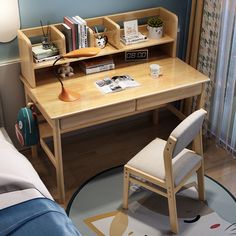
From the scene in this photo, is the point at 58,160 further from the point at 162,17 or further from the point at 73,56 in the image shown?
the point at 162,17

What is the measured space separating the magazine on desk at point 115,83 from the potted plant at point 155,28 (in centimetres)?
44

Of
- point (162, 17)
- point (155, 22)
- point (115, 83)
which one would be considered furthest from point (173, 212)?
point (162, 17)

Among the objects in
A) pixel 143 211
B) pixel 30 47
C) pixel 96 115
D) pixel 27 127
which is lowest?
pixel 143 211

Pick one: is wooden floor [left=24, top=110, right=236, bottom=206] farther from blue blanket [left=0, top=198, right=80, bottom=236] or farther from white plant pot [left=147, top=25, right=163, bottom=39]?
blue blanket [left=0, top=198, right=80, bottom=236]

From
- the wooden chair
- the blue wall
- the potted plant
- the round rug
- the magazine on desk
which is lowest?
the round rug

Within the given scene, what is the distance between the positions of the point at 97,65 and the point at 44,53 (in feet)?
1.27

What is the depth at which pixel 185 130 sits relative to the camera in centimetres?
243

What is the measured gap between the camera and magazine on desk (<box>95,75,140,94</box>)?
2.97 metres

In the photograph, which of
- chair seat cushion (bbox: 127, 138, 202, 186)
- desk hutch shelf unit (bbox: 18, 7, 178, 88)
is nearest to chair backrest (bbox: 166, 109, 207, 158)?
chair seat cushion (bbox: 127, 138, 202, 186)

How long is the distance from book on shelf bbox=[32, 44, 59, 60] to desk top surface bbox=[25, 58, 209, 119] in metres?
0.19

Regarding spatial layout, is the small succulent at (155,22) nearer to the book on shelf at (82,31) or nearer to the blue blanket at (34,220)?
the book on shelf at (82,31)

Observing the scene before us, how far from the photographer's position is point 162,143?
288 centimetres

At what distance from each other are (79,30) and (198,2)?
98 centimetres

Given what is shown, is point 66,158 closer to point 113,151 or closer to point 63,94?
point 113,151
